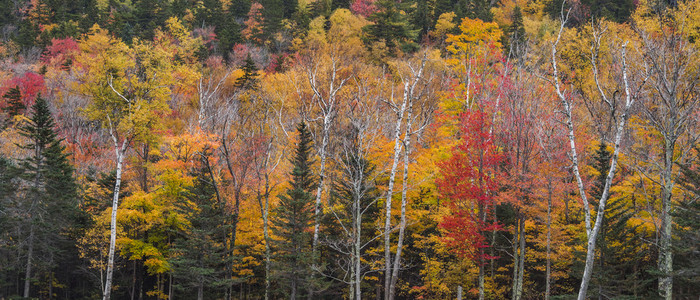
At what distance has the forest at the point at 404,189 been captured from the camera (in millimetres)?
17812

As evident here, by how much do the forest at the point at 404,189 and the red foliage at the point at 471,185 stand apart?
0.13 m

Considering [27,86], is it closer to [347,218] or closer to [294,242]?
[294,242]

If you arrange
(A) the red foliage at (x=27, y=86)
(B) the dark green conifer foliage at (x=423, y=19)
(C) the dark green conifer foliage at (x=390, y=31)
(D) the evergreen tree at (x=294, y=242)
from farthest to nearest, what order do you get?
(B) the dark green conifer foliage at (x=423, y=19)
(C) the dark green conifer foliage at (x=390, y=31)
(A) the red foliage at (x=27, y=86)
(D) the evergreen tree at (x=294, y=242)

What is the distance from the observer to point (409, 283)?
26.6m

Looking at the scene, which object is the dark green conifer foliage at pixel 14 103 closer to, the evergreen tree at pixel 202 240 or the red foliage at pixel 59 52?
the red foliage at pixel 59 52

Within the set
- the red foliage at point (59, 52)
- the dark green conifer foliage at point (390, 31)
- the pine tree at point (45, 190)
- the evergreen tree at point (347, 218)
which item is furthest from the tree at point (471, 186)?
the red foliage at point (59, 52)

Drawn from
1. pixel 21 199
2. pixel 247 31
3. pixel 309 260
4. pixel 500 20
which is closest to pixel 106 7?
pixel 247 31

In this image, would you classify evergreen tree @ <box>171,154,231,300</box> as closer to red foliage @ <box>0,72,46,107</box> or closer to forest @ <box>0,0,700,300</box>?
forest @ <box>0,0,700,300</box>

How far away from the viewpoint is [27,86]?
45500 millimetres

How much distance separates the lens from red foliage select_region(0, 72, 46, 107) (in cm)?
4478

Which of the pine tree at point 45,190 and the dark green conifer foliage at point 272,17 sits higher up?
the dark green conifer foliage at point 272,17

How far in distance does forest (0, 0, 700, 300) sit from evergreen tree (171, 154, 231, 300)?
0.15 metres

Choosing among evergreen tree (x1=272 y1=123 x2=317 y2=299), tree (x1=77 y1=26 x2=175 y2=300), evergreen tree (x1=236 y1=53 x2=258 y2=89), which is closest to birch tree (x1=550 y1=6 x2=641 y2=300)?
evergreen tree (x1=272 y1=123 x2=317 y2=299)

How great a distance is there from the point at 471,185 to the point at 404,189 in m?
3.93
